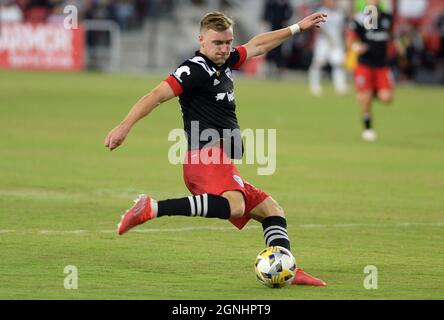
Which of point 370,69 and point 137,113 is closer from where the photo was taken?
point 137,113

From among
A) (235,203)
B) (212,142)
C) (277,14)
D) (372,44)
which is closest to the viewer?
(235,203)

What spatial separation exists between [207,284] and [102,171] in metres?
8.08

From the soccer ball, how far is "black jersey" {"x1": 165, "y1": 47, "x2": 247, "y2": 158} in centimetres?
102

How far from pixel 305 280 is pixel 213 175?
3.75 ft

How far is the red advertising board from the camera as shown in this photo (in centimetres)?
4059

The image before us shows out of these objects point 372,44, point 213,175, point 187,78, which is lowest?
point 372,44

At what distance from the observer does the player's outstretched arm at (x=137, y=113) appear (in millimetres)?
8703

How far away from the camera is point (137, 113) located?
8844 millimetres

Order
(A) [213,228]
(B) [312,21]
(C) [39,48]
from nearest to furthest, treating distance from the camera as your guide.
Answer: (B) [312,21], (A) [213,228], (C) [39,48]

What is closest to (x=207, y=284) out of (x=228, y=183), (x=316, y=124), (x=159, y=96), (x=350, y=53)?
(x=228, y=183)

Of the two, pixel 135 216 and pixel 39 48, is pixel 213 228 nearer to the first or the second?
pixel 135 216

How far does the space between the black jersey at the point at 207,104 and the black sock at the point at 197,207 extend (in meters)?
0.60

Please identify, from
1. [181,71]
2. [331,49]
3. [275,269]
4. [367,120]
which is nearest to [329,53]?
[331,49]

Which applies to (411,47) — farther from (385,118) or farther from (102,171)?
(102,171)
